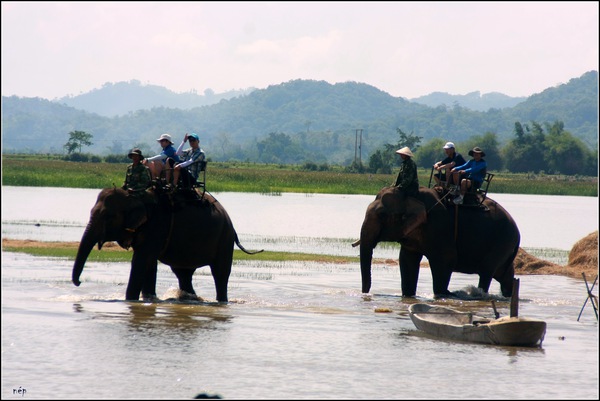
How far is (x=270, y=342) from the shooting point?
706 inches

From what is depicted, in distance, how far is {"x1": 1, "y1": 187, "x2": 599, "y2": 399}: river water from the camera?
14.9 m

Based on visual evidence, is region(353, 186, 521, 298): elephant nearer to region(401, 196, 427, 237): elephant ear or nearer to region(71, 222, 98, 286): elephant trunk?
region(401, 196, 427, 237): elephant ear

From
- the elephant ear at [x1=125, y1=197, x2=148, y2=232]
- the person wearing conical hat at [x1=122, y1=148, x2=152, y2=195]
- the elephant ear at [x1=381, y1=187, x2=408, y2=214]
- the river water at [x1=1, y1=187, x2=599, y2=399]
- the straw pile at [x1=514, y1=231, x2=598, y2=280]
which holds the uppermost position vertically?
the person wearing conical hat at [x1=122, y1=148, x2=152, y2=195]

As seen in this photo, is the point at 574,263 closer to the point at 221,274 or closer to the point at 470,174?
the point at 470,174

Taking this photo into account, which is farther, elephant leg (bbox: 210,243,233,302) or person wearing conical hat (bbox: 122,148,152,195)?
elephant leg (bbox: 210,243,233,302)

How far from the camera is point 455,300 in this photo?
23594mm

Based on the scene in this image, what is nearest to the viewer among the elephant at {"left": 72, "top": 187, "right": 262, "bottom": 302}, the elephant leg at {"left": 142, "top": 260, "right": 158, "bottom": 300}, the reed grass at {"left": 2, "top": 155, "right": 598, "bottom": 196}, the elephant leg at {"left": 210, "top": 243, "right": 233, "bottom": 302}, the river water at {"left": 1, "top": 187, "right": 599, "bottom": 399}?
the river water at {"left": 1, "top": 187, "right": 599, "bottom": 399}

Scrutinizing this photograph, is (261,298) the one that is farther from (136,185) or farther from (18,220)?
(18,220)

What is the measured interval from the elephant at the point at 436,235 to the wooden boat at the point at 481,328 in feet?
11.0

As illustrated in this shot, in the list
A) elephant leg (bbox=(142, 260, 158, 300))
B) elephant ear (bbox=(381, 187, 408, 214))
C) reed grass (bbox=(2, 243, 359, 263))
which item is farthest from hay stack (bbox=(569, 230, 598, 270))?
elephant leg (bbox=(142, 260, 158, 300))

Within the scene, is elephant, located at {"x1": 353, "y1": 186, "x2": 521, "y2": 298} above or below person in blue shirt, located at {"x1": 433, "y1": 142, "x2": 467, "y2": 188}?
below

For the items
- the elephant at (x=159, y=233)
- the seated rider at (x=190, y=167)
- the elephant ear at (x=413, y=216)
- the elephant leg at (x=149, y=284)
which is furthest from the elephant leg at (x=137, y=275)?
the elephant ear at (x=413, y=216)

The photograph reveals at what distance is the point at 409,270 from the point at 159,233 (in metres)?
5.89

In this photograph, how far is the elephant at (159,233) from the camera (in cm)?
1995
